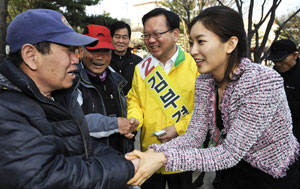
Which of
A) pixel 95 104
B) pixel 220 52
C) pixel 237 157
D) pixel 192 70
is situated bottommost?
pixel 237 157

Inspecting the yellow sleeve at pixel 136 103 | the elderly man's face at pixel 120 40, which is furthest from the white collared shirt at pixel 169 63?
the elderly man's face at pixel 120 40

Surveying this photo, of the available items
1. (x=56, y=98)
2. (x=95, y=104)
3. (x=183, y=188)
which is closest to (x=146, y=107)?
(x=95, y=104)

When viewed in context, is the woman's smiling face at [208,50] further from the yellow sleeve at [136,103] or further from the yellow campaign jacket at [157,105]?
the yellow sleeve at [136,103]

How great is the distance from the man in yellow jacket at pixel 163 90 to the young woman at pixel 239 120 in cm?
70

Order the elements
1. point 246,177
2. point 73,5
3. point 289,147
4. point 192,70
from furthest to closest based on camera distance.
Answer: point 73,5
point 192,70
point 246,177
point 289,147

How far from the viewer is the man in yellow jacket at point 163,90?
2.51 meters

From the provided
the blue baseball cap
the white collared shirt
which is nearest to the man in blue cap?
the blue baseball cap

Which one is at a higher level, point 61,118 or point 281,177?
point 61,118

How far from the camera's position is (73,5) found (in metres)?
15.1

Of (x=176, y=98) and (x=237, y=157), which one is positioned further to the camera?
(x=176, y=98)

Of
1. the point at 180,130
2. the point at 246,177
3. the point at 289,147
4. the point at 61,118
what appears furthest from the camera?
the point at 180,130

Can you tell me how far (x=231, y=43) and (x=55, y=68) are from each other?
3.85 ft

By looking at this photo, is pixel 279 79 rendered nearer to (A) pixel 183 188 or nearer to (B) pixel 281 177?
(B) pixel 281 177

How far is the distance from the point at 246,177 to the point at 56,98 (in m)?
1.48
